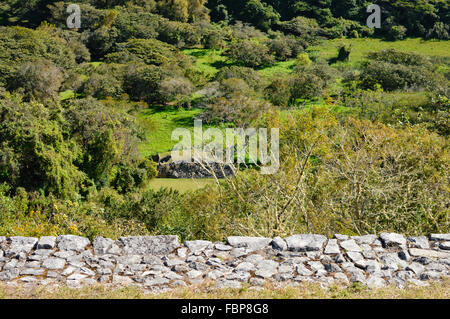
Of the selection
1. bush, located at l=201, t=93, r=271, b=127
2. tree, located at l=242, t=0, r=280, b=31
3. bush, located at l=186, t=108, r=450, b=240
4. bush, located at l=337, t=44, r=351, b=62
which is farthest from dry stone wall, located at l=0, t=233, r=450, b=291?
tree, located at l=242, t=0, r=280, b=31

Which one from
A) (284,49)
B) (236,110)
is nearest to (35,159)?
(236,110)

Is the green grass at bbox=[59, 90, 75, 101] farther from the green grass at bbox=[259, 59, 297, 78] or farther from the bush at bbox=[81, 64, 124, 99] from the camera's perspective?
the green grass at bbox=[259, 59, 297, 78]

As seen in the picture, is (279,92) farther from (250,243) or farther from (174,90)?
(250,243)

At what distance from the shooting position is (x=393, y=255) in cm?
483

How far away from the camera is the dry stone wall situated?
14.3 feet

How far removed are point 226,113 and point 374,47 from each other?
1125 inches

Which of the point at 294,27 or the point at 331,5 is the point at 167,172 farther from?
the point at 331,5

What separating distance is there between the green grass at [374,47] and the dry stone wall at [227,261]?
37.8 meters

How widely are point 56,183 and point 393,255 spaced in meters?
11.7

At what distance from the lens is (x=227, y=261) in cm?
471

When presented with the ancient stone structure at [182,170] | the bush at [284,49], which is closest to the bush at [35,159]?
the ancient stone structure at [182,170]

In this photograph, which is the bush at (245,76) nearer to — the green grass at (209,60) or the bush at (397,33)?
the green grass at (209,60)
